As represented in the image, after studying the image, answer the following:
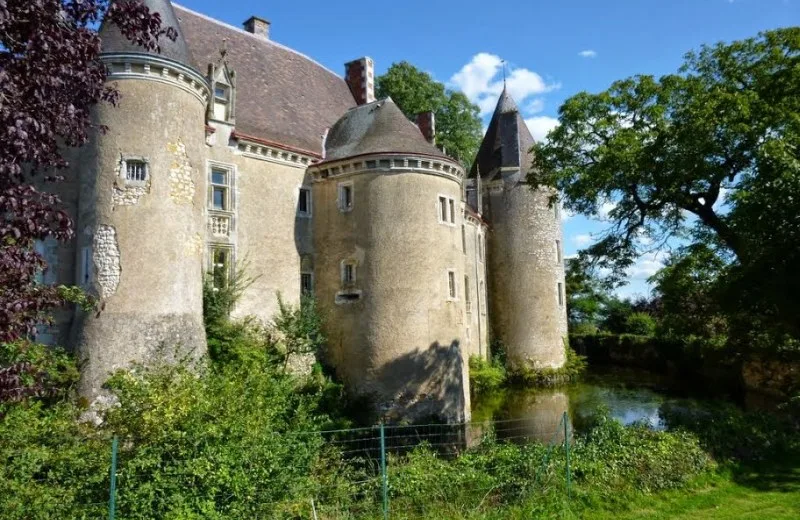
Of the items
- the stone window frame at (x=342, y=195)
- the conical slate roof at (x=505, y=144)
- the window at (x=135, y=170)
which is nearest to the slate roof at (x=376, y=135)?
the stone window frame at (x=342, y=195)

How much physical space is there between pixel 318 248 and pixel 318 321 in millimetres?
2738

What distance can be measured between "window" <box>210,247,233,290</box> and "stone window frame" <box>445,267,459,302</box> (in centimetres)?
685

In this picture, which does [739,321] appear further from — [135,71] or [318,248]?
[135,71]

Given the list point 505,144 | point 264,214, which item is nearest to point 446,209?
point 264,214

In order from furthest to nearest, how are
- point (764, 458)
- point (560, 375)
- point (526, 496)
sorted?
point (560, 375) < point (764, 458) < point (526, 496)

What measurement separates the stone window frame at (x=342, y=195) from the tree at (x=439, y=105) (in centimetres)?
1569

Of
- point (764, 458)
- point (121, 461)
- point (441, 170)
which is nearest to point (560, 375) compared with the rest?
point (441, 170)

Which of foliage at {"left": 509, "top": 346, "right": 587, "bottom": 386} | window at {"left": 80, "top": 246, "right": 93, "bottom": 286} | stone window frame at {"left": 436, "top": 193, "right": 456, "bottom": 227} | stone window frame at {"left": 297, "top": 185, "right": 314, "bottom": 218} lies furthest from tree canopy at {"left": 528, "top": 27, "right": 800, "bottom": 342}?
foliage at {"left": 509, "top": 346, "right": 587, "bottom": 386}

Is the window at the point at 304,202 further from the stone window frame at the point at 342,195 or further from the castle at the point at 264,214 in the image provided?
the stone window frame at the point at 342,195

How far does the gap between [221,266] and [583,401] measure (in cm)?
1652

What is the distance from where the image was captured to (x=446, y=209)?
20.0 meters

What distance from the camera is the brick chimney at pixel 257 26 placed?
25.1 metres

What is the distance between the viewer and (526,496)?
9.09 metres

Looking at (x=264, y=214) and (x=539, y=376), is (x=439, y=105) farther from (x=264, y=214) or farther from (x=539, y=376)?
(x=264, y=214)
